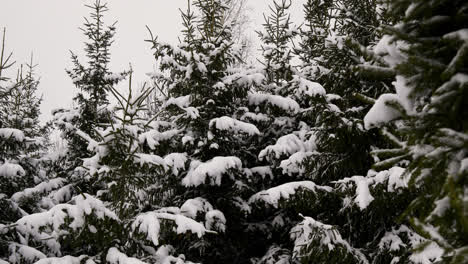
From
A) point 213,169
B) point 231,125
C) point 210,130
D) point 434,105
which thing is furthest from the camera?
point 210,130

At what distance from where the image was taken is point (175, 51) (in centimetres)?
618

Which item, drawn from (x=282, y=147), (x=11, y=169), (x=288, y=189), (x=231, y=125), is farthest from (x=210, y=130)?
(x=11, y=169)

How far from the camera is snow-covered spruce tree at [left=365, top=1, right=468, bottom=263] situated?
1.49m

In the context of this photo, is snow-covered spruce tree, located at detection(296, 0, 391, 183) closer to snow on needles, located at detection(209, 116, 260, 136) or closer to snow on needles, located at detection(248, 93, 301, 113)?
snow on needles, located at detection(248, 93, 301, 113)

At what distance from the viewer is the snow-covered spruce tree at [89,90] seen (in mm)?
8242

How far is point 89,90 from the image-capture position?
28.2ft

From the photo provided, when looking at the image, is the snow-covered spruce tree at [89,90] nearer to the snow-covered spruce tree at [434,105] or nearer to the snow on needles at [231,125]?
the snow on needles at [231,125]

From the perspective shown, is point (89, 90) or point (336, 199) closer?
point (336, 199)

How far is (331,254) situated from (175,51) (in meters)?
4.14

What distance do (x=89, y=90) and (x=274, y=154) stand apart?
17.1 ft

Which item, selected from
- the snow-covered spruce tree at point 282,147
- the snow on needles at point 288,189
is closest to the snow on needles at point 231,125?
the snow-covered spruce tree at point 282,147

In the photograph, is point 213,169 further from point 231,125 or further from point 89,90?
point 89,90

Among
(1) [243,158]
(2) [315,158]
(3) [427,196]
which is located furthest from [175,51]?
(3) [427,196]

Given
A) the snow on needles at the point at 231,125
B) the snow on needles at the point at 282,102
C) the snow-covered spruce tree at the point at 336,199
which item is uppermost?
the snow on needles at the point at 282,102
